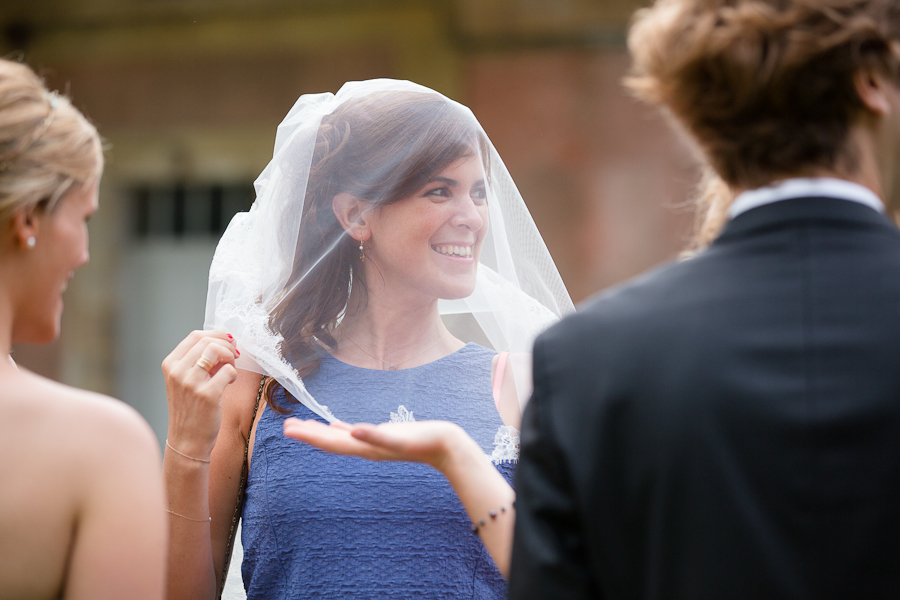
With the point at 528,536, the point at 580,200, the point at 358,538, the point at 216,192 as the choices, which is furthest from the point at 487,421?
the point at 216,192

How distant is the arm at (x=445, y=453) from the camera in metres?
1.04

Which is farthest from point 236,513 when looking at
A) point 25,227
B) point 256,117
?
point 256,117

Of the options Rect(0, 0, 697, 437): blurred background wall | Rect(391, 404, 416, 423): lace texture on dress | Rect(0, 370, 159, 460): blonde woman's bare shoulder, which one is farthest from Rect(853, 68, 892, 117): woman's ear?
Rect(0, 0, 697, 437): blurred background wall

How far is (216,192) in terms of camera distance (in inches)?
Answer: 224

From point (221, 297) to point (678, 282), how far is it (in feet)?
3.46

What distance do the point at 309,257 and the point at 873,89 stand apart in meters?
1.11

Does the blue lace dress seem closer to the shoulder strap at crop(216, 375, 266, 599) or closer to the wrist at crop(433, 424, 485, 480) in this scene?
the shoulder strap at crop(216, 375, 266, 599)

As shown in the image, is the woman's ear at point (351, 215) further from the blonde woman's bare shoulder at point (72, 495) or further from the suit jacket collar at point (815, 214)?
the suit jacket collar at point (815, 214)

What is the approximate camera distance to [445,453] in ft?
3.54

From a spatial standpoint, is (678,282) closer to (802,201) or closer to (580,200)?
(802,201)

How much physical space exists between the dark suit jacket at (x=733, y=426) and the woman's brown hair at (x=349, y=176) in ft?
2.68

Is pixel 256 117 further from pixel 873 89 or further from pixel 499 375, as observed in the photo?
pixel 873 89

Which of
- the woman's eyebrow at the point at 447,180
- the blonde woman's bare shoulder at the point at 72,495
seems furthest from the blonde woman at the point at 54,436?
the woman's eyebrow at the point at 447,180

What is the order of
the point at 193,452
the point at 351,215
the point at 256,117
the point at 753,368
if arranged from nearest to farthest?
1. the point at 753,368
2. the point at 193,452
3. the point at 351,215
4. the point at 256,117
